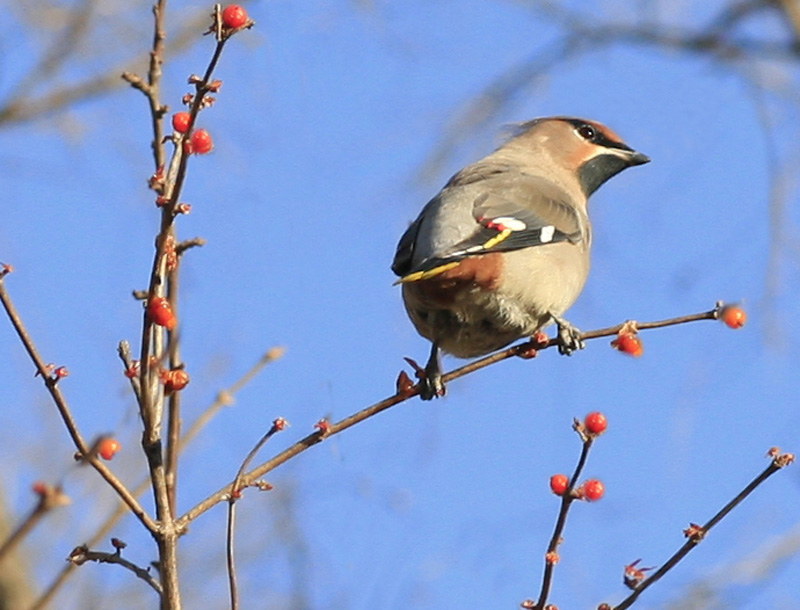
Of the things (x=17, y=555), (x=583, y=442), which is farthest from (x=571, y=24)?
(x=583, y=442)

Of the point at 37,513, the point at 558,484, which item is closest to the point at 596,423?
the point at 558,484

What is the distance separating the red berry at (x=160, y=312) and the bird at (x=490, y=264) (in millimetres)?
1027

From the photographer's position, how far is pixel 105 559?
2.18 m

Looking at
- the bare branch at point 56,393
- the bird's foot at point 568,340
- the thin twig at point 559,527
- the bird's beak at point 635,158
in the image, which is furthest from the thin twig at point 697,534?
the bird's beak at point 635,158

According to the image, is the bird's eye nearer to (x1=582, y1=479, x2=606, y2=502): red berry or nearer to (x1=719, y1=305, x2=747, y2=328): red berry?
(x1=719, y1=305, x2=747, y2=328): red berry

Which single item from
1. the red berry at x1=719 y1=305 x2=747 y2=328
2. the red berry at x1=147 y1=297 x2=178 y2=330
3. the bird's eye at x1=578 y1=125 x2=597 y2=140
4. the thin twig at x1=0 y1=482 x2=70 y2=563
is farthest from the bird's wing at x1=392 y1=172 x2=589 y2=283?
the thin twig at x1=0 y1=482 x2=70 y2=563

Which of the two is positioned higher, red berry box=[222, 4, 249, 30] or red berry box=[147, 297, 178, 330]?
red berry box=[222, 4, 249, 30]

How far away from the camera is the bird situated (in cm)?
378

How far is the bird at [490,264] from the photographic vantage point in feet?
12.4

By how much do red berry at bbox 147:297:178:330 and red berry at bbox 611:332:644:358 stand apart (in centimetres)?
112

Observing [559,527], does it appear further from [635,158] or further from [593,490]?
[635,158]

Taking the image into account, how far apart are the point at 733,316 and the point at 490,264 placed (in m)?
1.12

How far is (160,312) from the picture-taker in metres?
2.16

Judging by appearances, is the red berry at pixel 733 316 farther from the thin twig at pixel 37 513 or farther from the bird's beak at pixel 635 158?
the bird's beak at pixel 635 158
